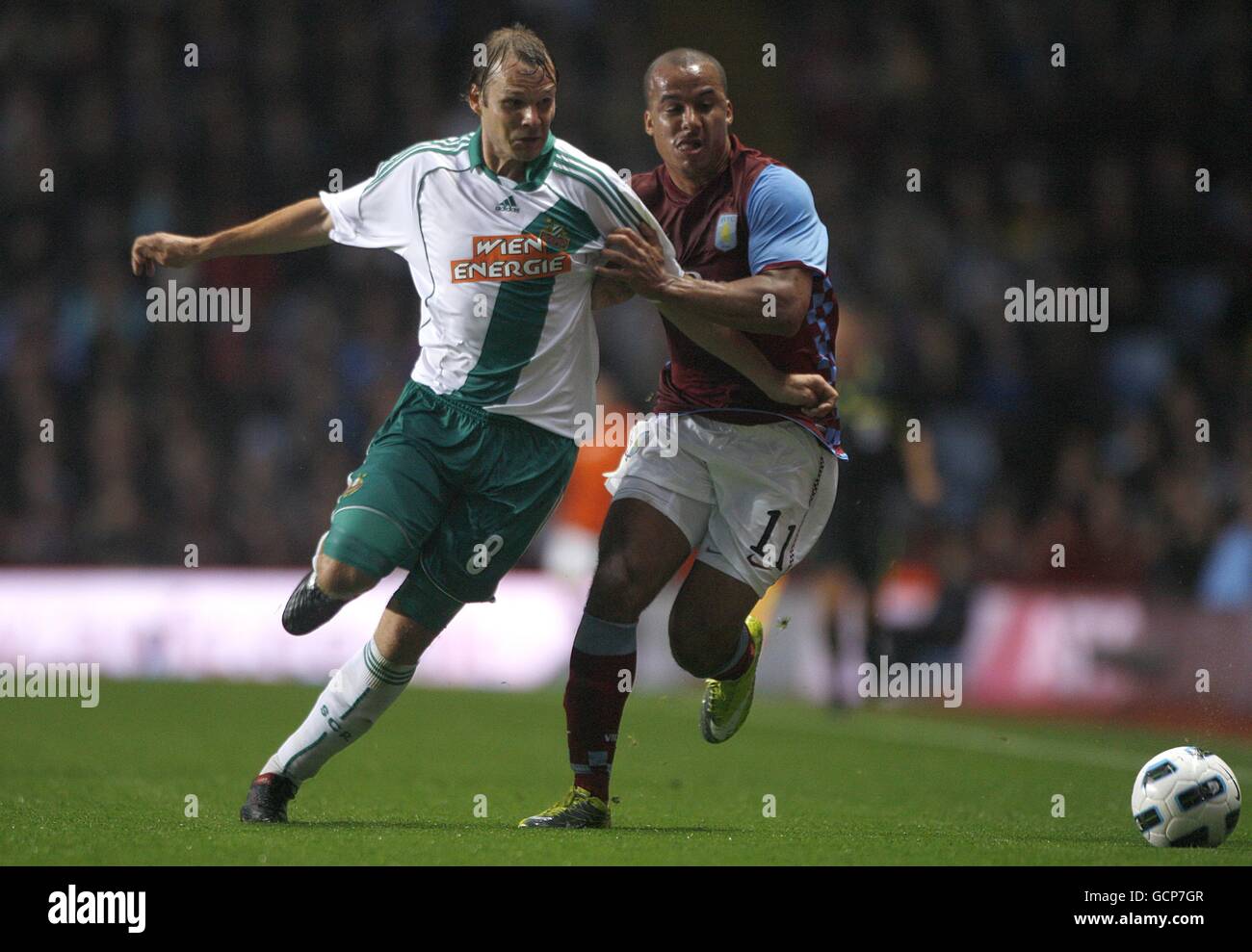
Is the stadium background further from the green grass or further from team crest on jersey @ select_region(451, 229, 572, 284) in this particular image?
team crest on jersey @ select_region(451, 229, 572, 284)

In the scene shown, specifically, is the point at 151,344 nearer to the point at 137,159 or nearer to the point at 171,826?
the point at 137,159

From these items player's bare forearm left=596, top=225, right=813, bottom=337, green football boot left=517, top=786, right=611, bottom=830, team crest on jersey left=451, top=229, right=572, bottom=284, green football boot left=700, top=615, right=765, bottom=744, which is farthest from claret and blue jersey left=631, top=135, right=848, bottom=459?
green football boot left=517, top=786, right=611, bottom=830

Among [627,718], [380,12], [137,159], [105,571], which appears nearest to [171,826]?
[627,718]

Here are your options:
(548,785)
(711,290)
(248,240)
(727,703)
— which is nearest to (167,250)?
(248,240)

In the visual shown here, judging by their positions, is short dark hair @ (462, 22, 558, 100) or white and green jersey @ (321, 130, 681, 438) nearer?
short dark hair @ (462, 22, 558, 100)

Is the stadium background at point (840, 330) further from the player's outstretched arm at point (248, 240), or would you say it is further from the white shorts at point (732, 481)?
the player's outstretched arm at point (248, 240)

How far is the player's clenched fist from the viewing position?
5.76m

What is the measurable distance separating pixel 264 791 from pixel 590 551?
7.67 meters

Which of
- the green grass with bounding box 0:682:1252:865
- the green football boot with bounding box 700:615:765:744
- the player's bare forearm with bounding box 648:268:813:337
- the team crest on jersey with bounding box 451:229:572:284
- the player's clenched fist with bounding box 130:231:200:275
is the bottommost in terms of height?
the green grass with bounding box 0:682:1252:865

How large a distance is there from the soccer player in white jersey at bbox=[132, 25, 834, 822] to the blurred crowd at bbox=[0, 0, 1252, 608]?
237 inches

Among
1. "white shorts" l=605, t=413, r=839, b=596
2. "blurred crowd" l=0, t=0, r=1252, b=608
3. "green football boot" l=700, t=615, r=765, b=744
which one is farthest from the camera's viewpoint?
"blurred crowd" l=0, t=0, r=1252, b=608

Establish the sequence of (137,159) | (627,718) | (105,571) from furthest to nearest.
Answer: (137,159), (105,571), (627,718)

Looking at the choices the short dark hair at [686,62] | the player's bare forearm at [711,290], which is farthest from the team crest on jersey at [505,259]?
the short dark hair at [686,62]

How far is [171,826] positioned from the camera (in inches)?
214
